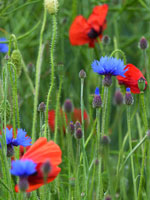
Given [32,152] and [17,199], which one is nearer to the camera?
[32,152]

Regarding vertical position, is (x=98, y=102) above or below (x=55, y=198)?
above

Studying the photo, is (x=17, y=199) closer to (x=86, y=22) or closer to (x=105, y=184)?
(x=105, y=184)

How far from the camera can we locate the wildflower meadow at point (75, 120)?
0.61 meters

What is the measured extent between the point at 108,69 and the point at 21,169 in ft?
0.94

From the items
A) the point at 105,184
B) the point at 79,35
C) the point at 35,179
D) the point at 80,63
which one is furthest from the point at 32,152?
the point at 80,63

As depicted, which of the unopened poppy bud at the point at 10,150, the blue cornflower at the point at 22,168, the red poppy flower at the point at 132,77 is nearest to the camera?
the blue cornflower at the point at 22,168

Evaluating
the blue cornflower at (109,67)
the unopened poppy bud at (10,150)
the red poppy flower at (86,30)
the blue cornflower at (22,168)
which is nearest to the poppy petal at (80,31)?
the red poppy flower at (86,30)

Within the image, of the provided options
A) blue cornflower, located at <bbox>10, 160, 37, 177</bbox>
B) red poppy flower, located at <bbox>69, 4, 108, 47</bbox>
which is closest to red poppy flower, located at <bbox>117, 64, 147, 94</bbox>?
blue cornflower, located at <bbox>10, 160, 37, 177</bbox>

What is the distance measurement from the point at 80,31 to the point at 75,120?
29 cm

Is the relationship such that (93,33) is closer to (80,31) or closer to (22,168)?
(80,31)

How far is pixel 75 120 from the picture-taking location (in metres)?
1.24

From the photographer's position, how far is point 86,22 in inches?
52.9

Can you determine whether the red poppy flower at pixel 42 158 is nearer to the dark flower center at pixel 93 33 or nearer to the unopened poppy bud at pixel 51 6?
the unopened poppy bud at pixel 51 6

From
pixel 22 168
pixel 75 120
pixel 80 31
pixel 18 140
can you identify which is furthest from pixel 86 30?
pixel 22 168
